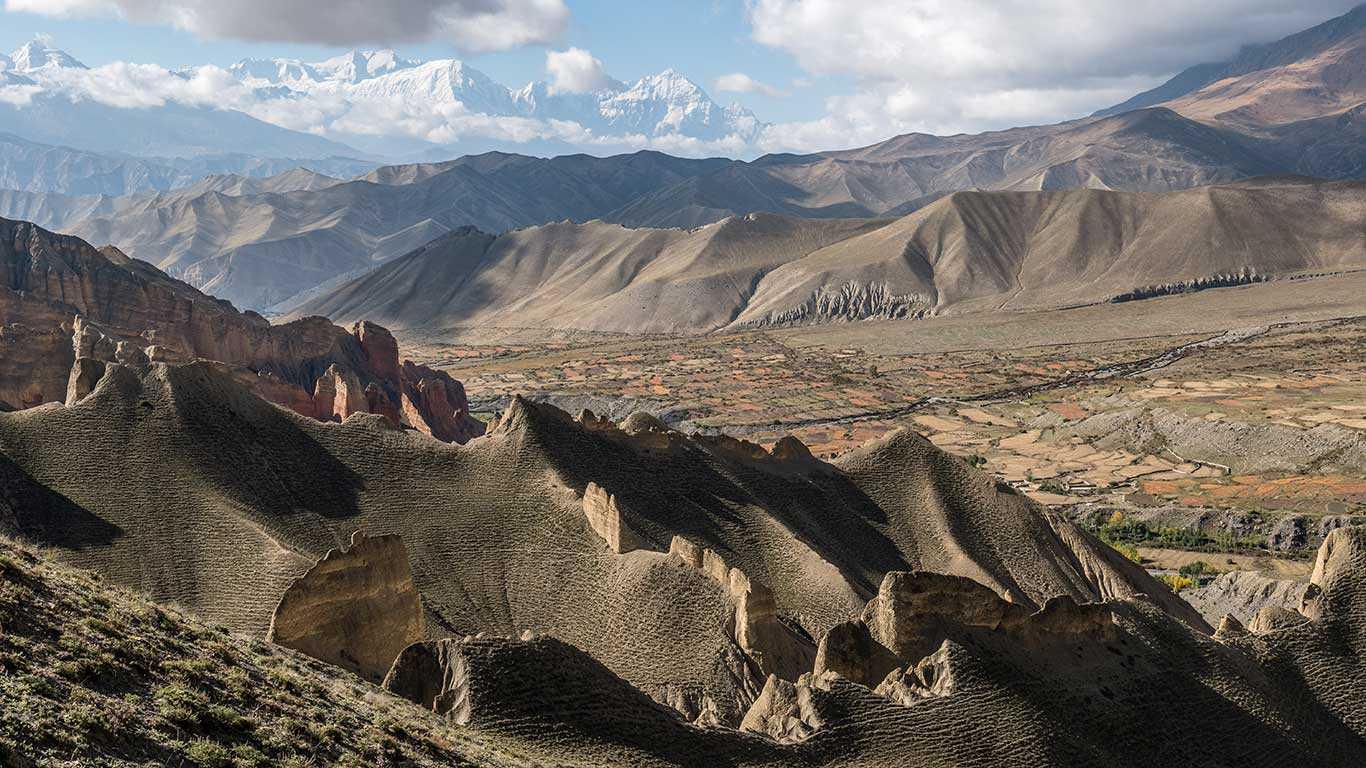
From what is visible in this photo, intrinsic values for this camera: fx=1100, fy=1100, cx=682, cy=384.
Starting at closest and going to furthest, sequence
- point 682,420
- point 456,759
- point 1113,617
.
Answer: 1. point 456,759
2. point 1113,617
3. point 682,420

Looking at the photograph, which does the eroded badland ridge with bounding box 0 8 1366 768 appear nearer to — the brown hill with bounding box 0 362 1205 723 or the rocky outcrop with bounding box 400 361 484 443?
the brown hill with bounding box 0 362 1205 723

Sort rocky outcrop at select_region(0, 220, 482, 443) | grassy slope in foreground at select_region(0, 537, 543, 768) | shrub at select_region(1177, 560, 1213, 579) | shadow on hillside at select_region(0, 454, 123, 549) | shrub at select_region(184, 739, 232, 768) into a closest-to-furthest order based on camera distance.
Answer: grassy slope in foreground at select_region(0, 537, 543, 768), shrub at select_region(184, 739, 232, 768), shadow on hillside at select_region(0, 454, 123, 549), shrub at select_region(1177, 560, 1213, 579), rocky outcrop at select_region(0, 220, 482, 443)

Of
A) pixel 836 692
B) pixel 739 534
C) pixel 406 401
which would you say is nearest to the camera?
pixel 836 692

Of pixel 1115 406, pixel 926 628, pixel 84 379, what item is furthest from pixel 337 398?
pixel 1115 406

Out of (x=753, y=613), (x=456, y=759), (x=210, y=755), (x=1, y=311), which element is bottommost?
(x=753, y=613)

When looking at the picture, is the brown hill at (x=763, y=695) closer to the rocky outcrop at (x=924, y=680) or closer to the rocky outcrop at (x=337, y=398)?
the rocky outcrop at (x=924, y=680)

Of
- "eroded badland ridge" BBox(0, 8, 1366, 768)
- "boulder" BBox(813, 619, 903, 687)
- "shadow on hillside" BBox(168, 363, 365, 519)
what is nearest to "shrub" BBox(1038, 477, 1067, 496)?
"eroded badland ridge" BBox(0, 8, 1366, 768)

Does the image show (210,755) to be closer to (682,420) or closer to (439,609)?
(439,609)

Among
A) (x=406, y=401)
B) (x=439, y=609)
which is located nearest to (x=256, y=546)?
(x=439, y=609)
